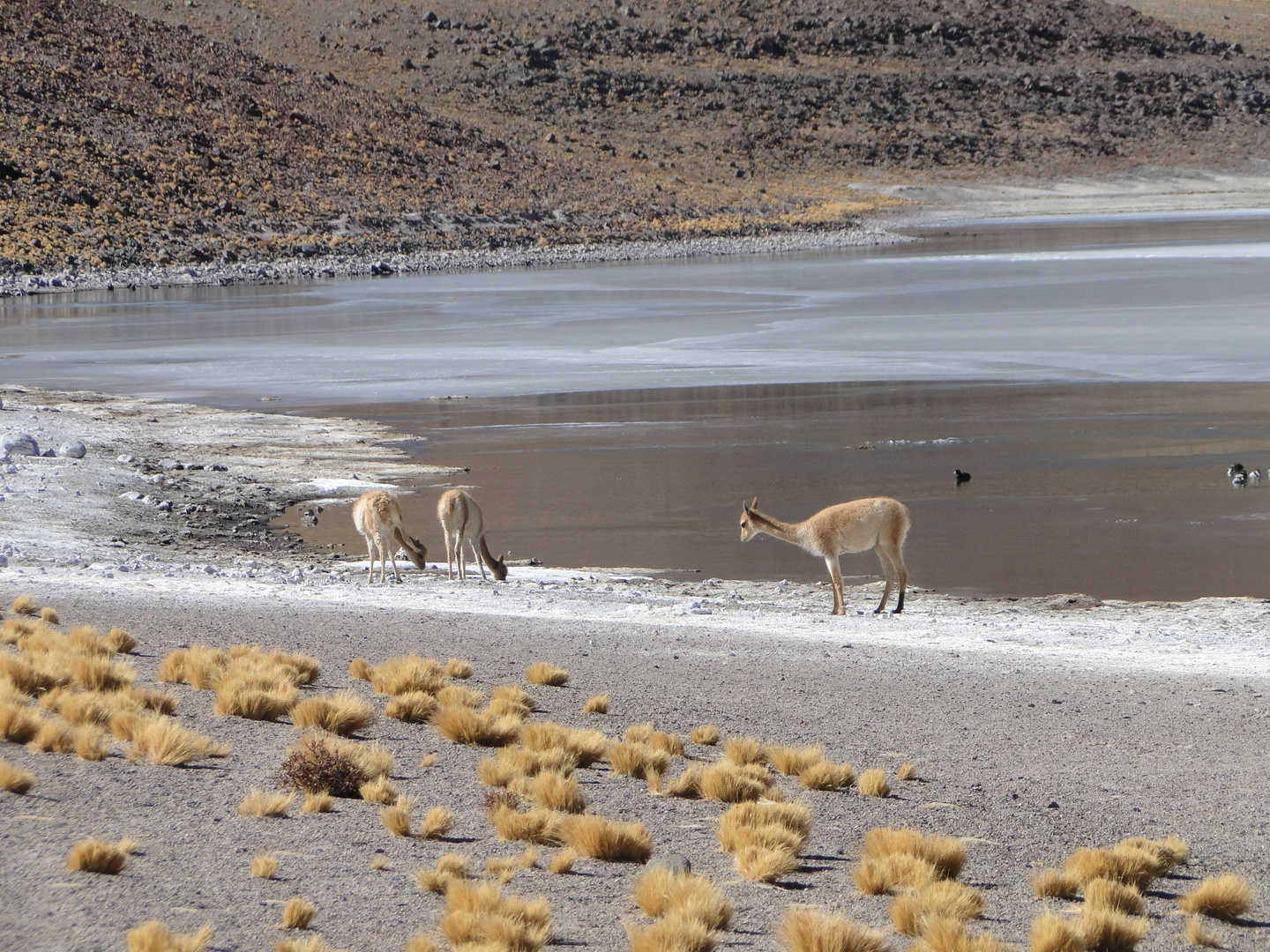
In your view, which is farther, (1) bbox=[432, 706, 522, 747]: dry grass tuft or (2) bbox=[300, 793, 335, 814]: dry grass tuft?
(1) bbox=[432, 706, 522, 747]: dry grass tuft

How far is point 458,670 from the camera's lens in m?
8.65

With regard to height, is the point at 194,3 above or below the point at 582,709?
above

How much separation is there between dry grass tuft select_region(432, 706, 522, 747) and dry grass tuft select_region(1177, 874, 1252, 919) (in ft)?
10.6

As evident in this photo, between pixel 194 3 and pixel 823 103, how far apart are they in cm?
5215

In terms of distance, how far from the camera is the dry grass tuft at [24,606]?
999 cm

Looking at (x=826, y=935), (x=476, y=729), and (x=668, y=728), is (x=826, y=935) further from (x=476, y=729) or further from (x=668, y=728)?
(x=668, y=728)

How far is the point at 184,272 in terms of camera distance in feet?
192

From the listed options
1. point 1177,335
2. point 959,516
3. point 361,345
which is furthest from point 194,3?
point 959,516

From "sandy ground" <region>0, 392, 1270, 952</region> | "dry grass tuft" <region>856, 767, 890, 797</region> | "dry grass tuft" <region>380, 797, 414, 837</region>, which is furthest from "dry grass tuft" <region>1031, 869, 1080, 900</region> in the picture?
"dry grass tuft" <region>380, 797, 414, 837</region>

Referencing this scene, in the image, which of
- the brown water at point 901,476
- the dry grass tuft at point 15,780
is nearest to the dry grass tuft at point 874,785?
the dry grass tuft at point 15,780

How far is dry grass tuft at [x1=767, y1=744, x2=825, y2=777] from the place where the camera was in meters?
6.83

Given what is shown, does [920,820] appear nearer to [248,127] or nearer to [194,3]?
[248,127]

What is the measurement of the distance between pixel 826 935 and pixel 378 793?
7.44ft

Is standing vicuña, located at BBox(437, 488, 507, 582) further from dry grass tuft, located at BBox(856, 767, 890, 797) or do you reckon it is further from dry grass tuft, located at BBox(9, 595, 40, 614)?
dry grass tuft, located at BBox(856, 767, 890, 797)
